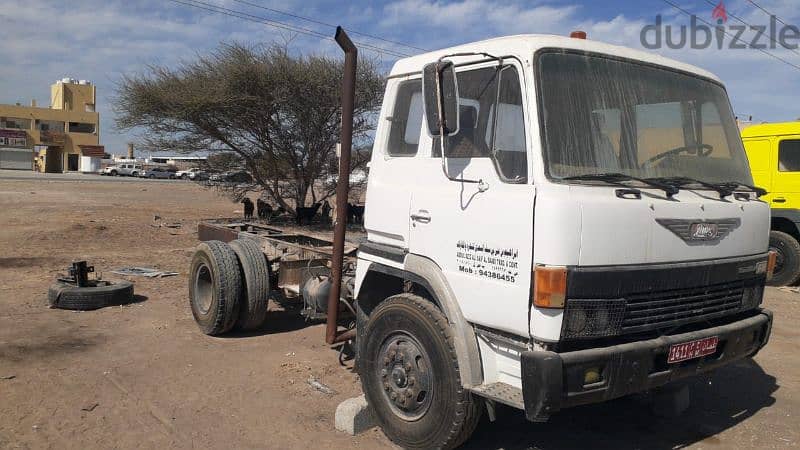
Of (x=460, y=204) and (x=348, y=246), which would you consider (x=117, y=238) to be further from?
(x=460, y=204)

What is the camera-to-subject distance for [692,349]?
3.59 m

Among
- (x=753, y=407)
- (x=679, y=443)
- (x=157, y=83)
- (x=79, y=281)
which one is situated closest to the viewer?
(x=679, y=443)

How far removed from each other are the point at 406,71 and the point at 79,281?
556 centimetres

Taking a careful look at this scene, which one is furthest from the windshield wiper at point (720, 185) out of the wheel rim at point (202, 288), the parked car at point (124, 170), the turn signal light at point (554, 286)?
the parked car at point (124, 170)

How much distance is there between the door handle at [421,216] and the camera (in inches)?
157

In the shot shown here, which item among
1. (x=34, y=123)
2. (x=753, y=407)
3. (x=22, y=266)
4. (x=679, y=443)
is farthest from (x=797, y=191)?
(x=34, y=123)

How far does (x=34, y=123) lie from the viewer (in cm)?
6644

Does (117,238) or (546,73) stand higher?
(546,73)

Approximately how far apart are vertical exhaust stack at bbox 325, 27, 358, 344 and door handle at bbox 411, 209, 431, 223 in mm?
1200

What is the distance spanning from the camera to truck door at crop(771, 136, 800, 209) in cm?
1041

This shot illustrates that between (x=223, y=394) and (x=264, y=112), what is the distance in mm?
11331

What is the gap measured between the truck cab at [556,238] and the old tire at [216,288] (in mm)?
2539

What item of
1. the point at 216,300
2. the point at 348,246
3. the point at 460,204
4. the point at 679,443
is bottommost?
the point at 679,443

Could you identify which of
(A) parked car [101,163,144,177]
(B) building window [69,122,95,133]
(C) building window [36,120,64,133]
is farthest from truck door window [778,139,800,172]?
(B) building window [69,122,95,133]
